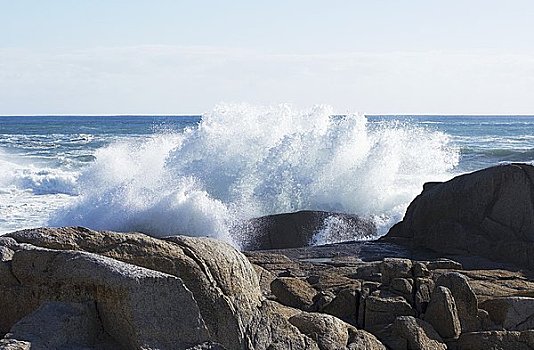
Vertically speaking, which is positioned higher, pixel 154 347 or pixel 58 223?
pixel 154 347

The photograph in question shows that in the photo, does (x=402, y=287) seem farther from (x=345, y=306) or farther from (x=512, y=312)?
(x=512, y=312)

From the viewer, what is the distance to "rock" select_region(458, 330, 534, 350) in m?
7.04

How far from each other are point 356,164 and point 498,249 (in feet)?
25.5

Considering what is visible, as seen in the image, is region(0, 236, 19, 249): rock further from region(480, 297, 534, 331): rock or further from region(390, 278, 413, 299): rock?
region(480, 297, 534, 331): rock

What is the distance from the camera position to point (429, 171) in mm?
23062

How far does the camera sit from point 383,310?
7.54 m

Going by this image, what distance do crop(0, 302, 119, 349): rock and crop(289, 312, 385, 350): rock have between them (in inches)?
61.8

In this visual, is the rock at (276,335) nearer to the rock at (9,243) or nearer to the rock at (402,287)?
the rock at (9,243)

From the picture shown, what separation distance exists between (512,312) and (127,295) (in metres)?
3.99

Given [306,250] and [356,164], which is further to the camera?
[356,164]

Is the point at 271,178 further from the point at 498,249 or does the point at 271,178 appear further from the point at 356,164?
the point at 498,249

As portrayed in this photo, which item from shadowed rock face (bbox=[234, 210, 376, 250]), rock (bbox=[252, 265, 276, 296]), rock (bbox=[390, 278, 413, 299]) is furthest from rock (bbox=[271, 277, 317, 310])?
shadowed rock face (bbox=[234, 210, 376, 250])

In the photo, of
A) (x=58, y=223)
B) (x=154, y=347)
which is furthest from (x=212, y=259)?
(x=58, y=223)

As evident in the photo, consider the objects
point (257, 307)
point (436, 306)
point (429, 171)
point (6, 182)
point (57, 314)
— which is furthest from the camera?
point (6, 182)
